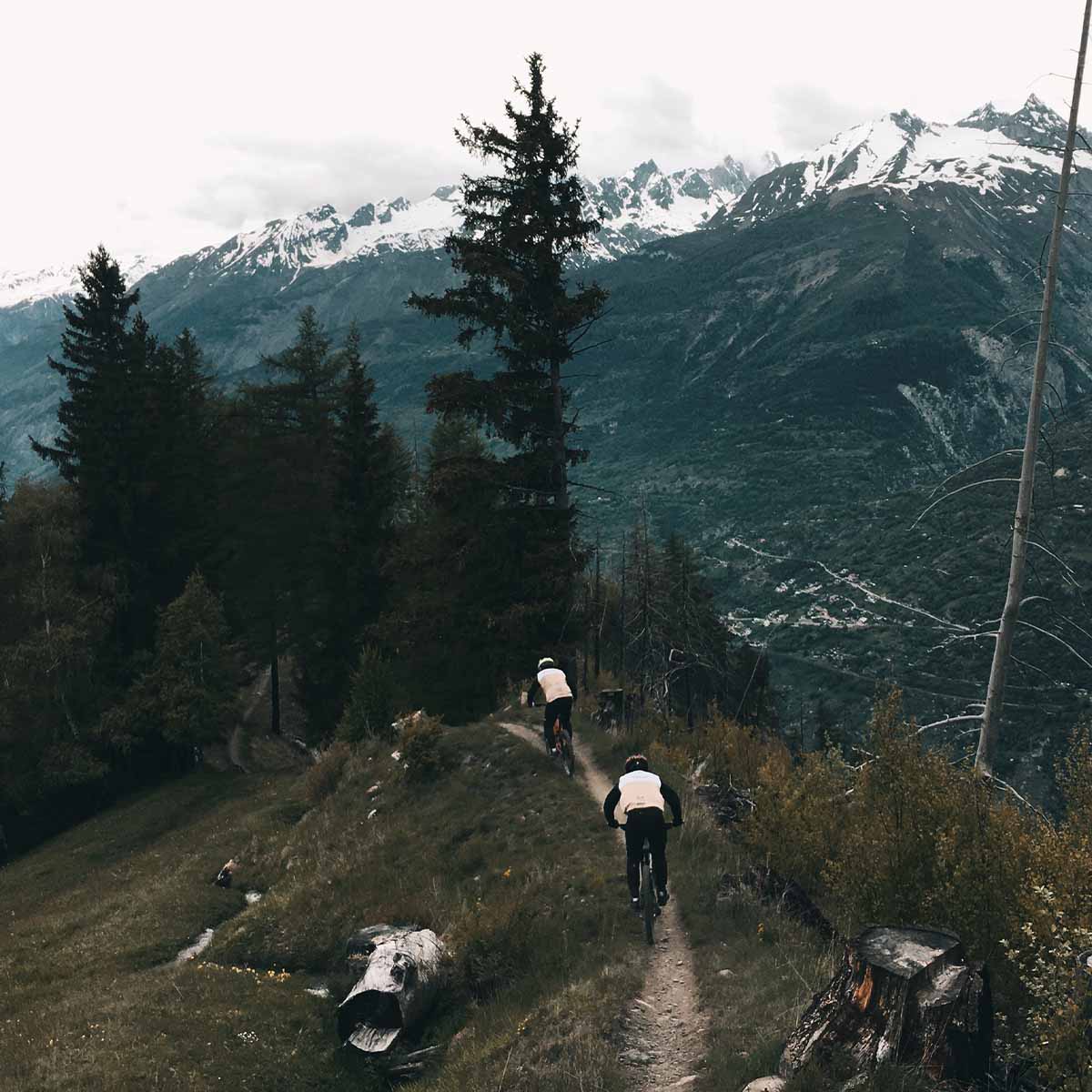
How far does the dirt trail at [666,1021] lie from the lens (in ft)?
24.5

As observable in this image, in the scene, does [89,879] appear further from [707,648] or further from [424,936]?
[707,648]

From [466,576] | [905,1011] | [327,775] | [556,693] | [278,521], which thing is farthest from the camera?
[278,521]

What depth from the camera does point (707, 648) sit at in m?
27.9

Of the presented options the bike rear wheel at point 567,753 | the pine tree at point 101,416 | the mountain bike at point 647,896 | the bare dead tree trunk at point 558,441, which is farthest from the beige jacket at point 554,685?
the pine tree at point 101,416

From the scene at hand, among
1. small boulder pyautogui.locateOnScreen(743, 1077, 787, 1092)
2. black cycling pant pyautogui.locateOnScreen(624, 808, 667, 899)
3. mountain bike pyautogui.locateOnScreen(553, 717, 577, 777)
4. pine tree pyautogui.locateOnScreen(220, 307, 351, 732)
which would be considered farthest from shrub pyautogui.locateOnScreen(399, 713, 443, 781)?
pine tree pyautogui.locateOnScreen(220, 307, 351, 732)

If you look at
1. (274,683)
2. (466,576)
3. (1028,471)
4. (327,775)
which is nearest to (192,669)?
(274,683)

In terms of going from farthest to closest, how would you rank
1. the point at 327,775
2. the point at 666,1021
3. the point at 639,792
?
the point at 327,775 → the point at 639,792 → the point at 666,1021

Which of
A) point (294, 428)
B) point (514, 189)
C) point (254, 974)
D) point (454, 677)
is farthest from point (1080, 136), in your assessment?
point (294, 428)

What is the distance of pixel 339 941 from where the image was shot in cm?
1296

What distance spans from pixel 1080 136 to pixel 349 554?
29937 mm

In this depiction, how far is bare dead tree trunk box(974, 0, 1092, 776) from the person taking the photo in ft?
32.7

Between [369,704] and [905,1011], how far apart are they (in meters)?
21.0

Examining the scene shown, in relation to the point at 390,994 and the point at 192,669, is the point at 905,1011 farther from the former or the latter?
the point at 192,669

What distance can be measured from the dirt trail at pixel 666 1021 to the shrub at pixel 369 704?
15139 millimetres
